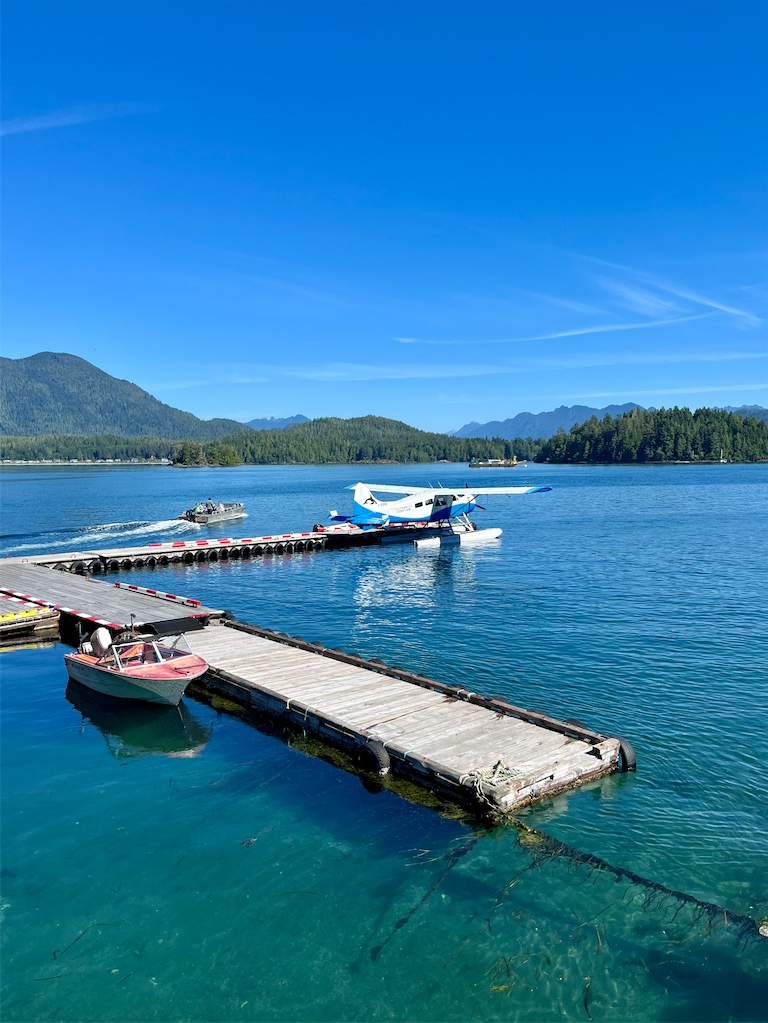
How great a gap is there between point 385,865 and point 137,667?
1002 centimetres

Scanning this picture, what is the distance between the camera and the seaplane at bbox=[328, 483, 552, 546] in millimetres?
56906

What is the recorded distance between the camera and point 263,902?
37.6ft

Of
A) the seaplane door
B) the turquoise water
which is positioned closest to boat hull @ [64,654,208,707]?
the turquoise water

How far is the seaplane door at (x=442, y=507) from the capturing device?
59.2m

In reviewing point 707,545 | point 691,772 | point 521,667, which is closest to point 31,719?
point 521,667

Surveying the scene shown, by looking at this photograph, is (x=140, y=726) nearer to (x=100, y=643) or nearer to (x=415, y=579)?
(x=100, y=643)

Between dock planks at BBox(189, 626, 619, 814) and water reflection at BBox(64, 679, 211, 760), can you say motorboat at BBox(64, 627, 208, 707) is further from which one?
dock planks at BBox(189, 626, 619, 814)

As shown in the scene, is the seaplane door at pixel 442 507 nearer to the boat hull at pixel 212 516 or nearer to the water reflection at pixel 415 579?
the water reflection at pixel 415 579

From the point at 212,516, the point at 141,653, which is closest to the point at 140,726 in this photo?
the point at 141,653

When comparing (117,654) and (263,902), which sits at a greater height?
(117,654)

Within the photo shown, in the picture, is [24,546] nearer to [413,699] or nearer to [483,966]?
[413,699]

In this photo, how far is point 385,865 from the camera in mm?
12328

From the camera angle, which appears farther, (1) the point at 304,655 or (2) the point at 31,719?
(1) the point at 304,655

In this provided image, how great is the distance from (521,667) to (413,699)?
20.8 ft
